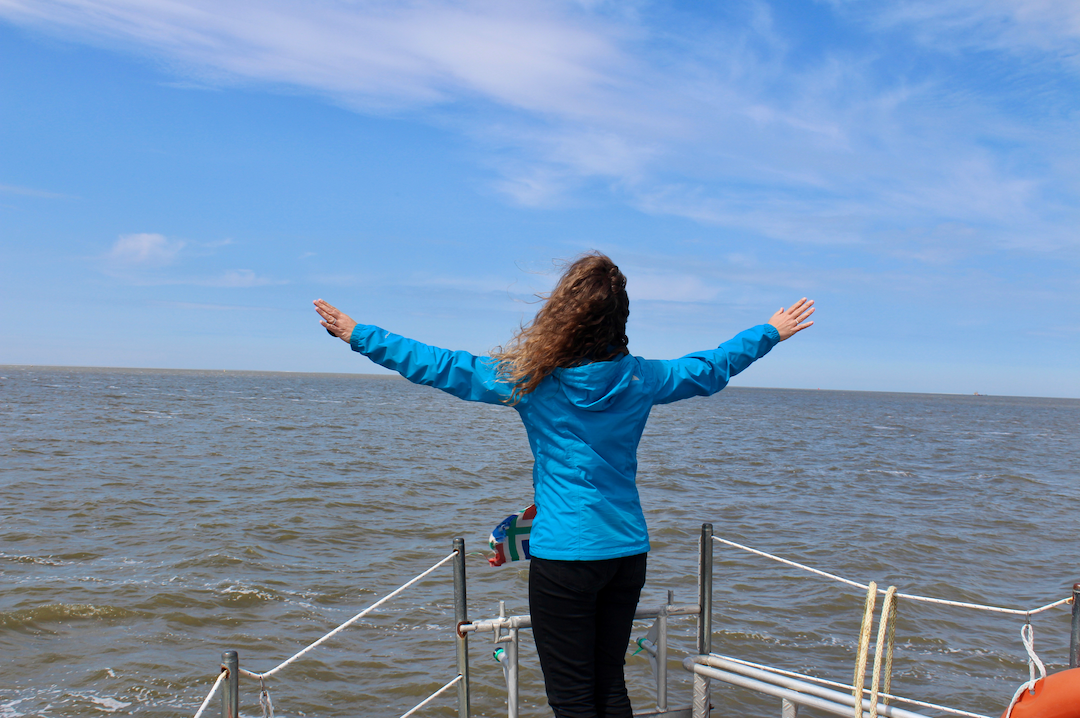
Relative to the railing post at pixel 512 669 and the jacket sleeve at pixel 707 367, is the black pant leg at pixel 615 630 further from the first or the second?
the railing post at pixel 512 669

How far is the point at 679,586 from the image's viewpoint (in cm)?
845

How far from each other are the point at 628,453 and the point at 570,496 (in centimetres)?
25

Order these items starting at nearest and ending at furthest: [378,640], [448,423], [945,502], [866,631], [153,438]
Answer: [866,631] < [378,640] < [945,502] < [153,438] < [448,423]

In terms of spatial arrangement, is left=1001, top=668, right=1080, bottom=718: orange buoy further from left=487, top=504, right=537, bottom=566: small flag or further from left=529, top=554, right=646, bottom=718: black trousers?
left=487, top=504, right=537, bottom=566: small flag

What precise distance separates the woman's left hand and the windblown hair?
51cm

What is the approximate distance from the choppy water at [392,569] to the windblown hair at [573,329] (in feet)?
15.0

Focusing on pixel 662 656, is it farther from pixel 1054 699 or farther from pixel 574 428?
pixel 574 428

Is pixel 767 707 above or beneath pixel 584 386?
beneath

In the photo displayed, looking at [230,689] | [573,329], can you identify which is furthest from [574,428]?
[230,689]

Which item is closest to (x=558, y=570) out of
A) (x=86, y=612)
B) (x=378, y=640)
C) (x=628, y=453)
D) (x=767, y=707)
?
(x=628, y=453)

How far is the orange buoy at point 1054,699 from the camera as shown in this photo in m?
2.20

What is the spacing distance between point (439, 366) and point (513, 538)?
100 cm

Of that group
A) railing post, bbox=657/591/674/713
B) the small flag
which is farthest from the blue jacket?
railing post, bbox=657/591/674/713

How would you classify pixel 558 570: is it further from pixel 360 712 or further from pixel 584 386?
pixel 360 712
